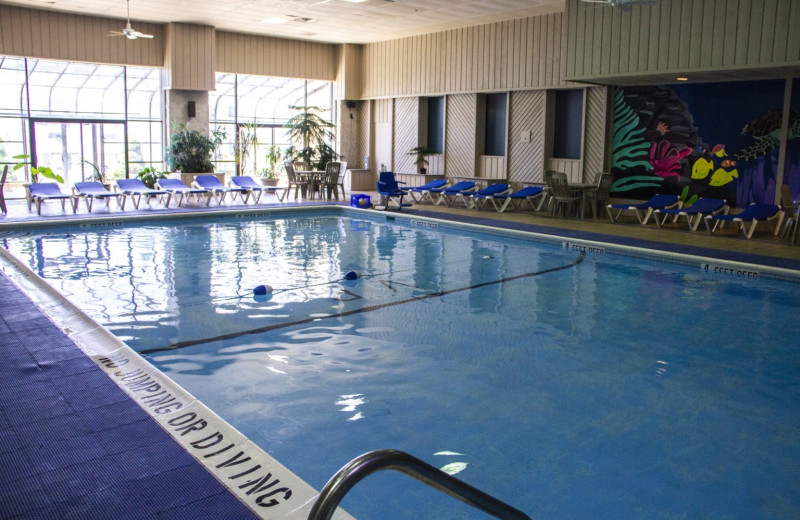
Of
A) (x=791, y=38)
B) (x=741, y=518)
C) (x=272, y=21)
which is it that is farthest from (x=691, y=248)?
(x=272, y=21)

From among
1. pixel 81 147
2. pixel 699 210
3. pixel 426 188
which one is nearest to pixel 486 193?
pixel 426 188

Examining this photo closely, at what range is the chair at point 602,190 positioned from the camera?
12.4 metres

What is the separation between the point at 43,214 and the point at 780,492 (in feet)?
38.1

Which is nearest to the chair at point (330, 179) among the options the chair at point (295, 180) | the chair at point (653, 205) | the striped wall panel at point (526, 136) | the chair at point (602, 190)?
the chair at point (295, 180)

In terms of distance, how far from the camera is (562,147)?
46.5 feet

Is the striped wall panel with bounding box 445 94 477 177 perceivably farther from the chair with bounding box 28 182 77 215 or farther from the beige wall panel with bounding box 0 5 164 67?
the chair with bounding box 28 182 77 215

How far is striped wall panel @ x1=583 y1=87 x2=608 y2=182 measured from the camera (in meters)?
13.0

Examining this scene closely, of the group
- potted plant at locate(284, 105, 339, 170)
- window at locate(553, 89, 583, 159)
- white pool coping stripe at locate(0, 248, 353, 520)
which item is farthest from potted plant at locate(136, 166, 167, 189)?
white pool coping stripe at locate(0, 248, 353, 520)

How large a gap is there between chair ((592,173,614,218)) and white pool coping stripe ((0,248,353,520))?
9.44 m

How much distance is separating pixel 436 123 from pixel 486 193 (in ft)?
12.0

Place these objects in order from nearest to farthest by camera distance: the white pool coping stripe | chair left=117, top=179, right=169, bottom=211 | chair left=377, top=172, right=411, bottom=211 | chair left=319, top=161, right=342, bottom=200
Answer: the white pool coping stripe → chair left=117, top=179, right=169, bottom=211 → chair left=377, top=172, right=411, bottom=211 → chair left=319, top=161, right=342, bottom=200

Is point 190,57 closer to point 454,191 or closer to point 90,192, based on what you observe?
point 90,192

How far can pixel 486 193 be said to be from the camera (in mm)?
14000

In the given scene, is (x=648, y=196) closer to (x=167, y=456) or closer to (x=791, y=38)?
(x=791, y=38)
